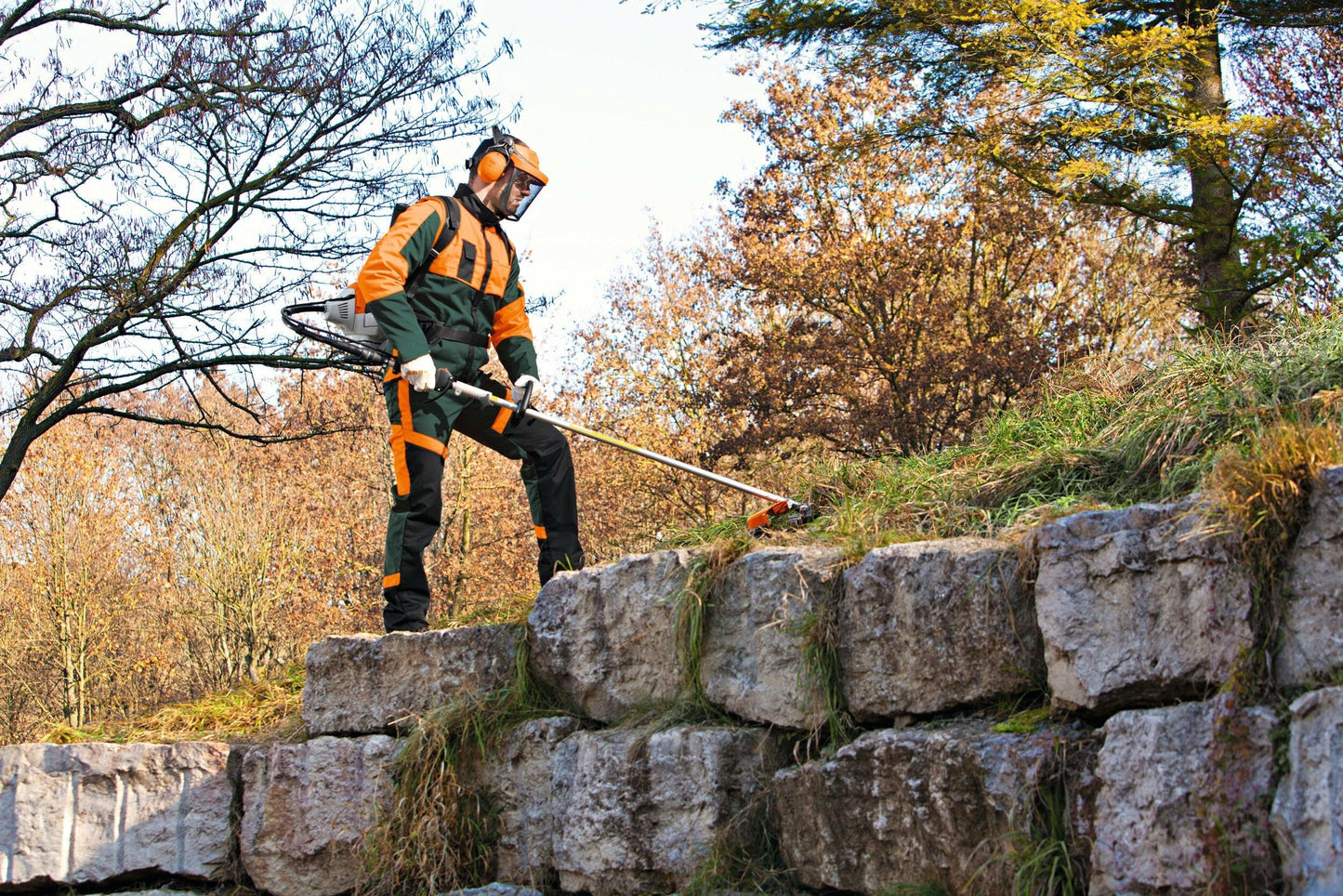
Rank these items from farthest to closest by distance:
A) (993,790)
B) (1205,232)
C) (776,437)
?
(776,437)
(1205,232)
(993,790)

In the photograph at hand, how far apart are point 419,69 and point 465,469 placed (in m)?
9.14

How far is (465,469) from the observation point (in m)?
17.3

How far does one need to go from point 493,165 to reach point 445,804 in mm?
2696

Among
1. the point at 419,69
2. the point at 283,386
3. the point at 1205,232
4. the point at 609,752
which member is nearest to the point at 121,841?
the point at 609,752

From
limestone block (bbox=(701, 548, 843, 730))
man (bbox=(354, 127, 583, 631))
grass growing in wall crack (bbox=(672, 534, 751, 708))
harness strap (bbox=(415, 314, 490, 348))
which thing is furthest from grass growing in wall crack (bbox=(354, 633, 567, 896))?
harness strap (bbox=(415, 314, 490, 348))

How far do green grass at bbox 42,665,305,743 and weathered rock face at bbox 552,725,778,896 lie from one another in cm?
174

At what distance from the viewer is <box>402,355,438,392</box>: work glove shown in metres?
4.61

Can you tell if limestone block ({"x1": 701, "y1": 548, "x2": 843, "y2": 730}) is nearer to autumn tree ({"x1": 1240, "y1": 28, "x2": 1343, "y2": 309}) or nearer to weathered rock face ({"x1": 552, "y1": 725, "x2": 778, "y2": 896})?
weathered rock face ({"x1": 552, "y1": 725, "x2": 778, "y2": 896})

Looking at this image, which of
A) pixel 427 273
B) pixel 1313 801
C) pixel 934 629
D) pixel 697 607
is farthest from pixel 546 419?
pixel 1313 801

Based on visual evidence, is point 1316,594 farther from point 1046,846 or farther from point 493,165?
point 493,165

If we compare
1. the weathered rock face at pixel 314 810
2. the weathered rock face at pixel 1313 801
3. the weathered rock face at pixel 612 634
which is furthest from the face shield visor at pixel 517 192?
the weathered rock face at pixel 1313 801

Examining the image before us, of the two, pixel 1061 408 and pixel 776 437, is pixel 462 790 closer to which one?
pixel 1061 408

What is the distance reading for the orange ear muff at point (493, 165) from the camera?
5047 mm

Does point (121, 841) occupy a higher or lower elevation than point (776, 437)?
lower
